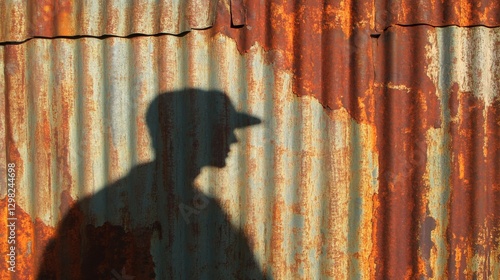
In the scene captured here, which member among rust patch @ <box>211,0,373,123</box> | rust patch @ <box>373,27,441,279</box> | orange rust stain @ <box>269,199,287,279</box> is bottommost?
orange rust stain @ <box>269,199,287,279</box>

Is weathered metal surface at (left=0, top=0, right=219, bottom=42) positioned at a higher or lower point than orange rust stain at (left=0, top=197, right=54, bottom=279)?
higher

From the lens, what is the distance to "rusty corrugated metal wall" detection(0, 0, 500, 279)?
6.17ft

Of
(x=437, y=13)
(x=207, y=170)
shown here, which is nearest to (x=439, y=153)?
(x=437, y=13)

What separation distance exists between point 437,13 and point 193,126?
1227mm

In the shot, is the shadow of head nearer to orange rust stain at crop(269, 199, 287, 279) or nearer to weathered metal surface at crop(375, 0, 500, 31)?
orange rust stain at crop(269, 199, 287, 279)

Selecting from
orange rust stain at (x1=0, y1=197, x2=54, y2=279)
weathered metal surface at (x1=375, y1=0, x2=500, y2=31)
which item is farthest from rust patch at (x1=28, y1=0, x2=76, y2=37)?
weathered metal surface at (x1=375, y1=0, x2=500, y2=31)

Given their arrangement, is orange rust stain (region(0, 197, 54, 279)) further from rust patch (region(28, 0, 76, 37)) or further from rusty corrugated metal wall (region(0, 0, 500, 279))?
rust patch (region(28, 0, 76, 37))

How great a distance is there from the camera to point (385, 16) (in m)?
1.88

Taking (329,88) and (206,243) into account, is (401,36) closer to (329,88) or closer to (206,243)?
(329,88)

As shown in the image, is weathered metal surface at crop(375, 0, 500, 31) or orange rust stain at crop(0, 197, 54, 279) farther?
orange rust stain at crop(0, 197, 54, 279)

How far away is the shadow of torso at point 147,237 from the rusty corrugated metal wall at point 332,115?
45mm

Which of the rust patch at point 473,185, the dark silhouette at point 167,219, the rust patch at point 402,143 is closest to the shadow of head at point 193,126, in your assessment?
the dark silhouette at point 167,219

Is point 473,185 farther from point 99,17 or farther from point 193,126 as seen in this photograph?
point 99,17

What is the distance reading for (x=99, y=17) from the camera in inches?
75.5
